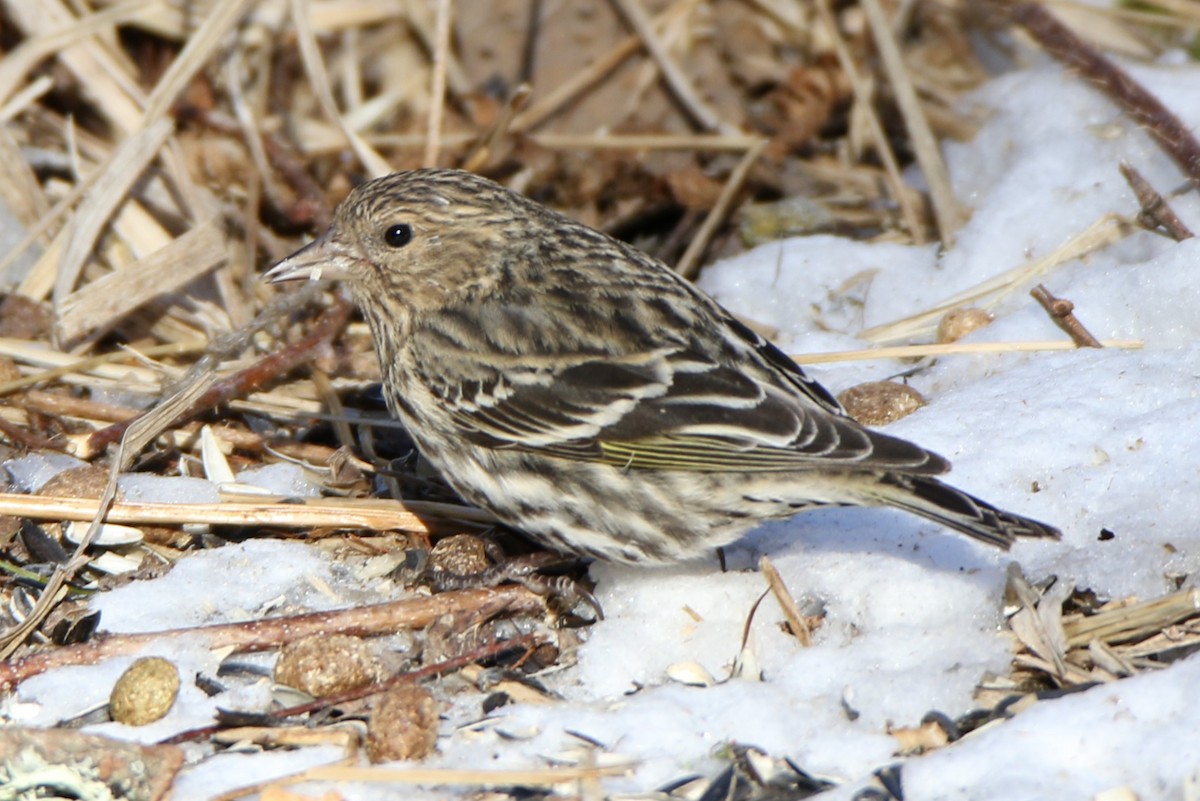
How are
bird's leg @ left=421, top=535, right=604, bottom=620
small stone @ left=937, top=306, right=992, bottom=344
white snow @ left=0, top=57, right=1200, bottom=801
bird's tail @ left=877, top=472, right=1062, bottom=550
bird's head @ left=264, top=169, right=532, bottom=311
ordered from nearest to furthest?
white snow @ left=0, top=57, right=1200, bottom=801 < bird's tail @ left=877, top=472, right=1062, bottom=550 < bird's leg @ left=421, top=535, right=604, bottom=620 < bird's head @ left=264, top=169, right=532, bottom=311 < small stone @ left=937, top=306, right=992, bottom=344

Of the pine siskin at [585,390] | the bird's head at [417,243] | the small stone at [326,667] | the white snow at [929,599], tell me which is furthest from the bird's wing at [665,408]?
the small stone at [326,667]

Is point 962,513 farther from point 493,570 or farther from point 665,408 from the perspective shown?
point 493,570

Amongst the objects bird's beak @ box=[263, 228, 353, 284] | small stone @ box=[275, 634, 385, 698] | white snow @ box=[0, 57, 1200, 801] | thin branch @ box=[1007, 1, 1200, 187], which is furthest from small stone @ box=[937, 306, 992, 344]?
small stone @ box=[275, 634, 385, 698]

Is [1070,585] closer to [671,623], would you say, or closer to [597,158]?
[671,623]

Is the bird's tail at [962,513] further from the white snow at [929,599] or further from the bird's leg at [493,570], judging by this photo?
the bird's leg at [493,570]

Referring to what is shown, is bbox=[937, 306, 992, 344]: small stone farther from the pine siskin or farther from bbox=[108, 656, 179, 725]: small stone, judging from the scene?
bbox=[108, 656, 179, 725]: small stone

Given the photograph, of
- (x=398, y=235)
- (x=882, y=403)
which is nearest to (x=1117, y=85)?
(x=882, y=403)

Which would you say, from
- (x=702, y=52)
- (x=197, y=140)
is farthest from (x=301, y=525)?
(x=702, y=52)
